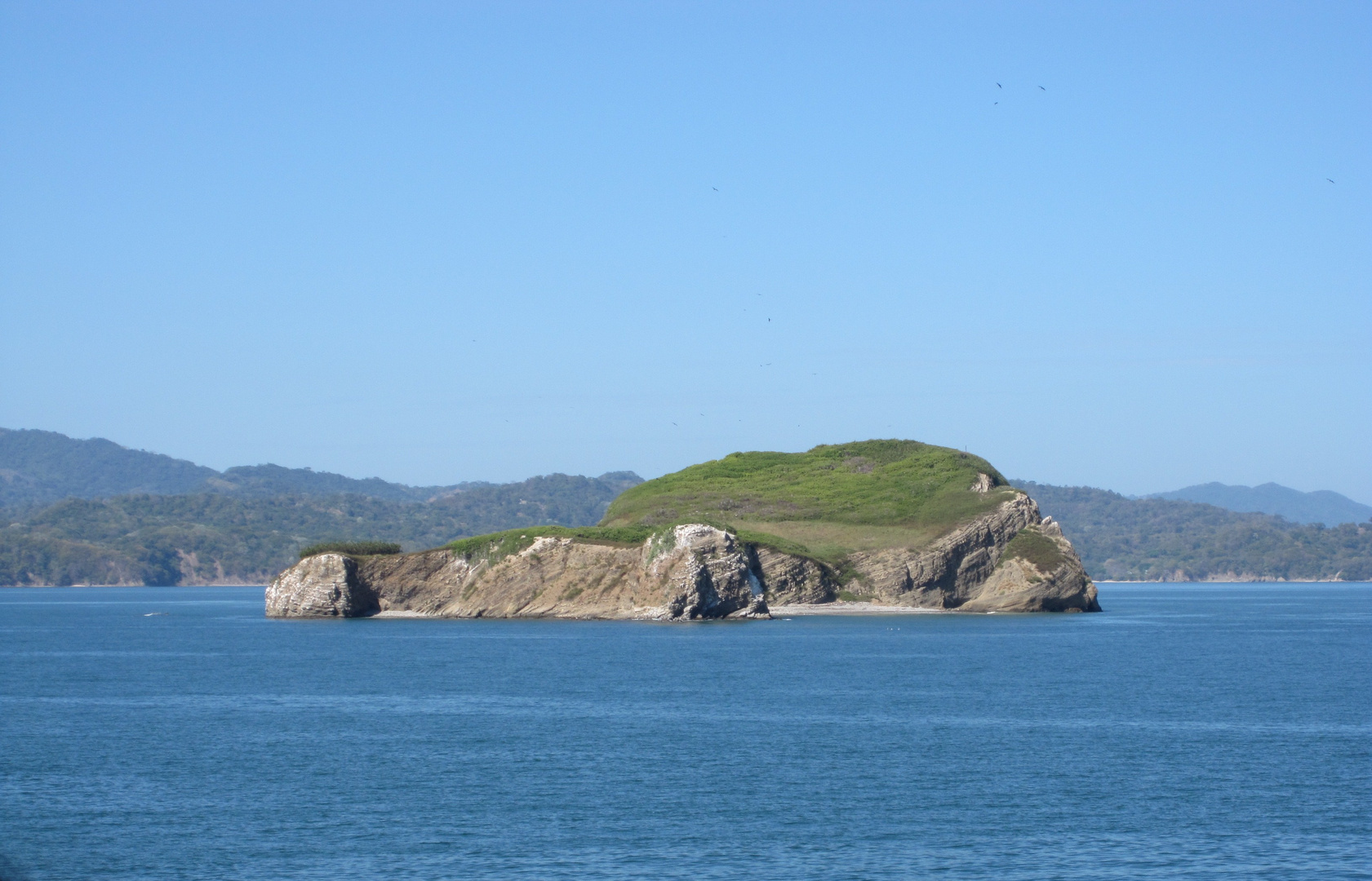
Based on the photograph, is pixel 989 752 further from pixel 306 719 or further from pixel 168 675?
pixel 168 675

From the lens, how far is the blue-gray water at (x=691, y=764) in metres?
30.6

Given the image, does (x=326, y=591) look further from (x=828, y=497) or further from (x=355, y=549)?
(x=828, y=497)

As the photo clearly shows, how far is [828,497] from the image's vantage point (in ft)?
446

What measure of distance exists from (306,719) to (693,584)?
57.3 meters

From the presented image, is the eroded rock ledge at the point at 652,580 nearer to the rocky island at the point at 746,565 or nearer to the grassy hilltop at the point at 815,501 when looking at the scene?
the rocky island at the point at 746,565

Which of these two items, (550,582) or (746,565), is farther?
(550,582)

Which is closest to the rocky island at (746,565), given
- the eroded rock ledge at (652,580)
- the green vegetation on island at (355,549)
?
the eroded rock ledge at (652,580)

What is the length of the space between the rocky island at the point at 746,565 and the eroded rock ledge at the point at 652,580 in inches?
3.9

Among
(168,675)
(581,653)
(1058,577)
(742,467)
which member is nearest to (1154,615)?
(1058,577)

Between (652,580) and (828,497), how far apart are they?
1263 inches

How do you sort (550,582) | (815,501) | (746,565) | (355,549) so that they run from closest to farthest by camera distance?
1. (746,565)
2. (550,582)
3. (355,549)
4. (815,501)

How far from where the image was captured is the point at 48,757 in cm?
4303

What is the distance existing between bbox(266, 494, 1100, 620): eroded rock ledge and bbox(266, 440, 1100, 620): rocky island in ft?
0.33

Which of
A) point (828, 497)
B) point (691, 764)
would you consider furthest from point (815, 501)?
point (691, 764)
